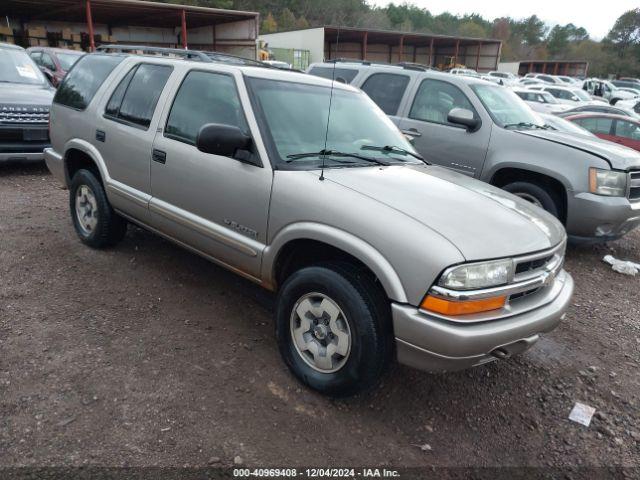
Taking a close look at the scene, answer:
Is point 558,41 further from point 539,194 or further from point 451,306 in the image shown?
point 451,306

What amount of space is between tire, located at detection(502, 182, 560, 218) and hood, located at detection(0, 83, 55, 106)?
21.9 feet

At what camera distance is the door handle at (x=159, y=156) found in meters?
3.61

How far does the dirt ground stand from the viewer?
8.03 feet

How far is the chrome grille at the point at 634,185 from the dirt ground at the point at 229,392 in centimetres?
161

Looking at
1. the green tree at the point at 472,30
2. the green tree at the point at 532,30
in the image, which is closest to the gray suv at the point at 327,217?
the green tree at the point at 472,30

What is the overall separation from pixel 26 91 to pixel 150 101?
4764mm

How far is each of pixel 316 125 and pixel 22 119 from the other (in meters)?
5.54

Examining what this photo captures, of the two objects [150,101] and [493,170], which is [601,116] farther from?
[150,101]

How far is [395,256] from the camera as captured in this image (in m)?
2.37

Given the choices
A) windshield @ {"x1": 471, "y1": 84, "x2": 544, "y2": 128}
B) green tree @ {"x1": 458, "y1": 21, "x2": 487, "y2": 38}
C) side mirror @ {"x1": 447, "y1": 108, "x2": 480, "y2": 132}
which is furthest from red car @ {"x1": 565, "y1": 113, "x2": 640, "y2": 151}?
green tree @ {"x1": 458, "y1": 21, "x2": 487, "y2": 38}

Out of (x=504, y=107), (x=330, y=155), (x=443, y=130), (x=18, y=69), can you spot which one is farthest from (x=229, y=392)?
(x=18, y=69)

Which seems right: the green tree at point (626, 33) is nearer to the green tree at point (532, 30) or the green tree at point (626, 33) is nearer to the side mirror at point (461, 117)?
the green tree at point (532, 30)

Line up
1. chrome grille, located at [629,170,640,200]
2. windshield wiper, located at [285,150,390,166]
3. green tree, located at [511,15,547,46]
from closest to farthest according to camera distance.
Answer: windshield wiper, located at [285,150,390,166] < chrome grille, located at [629,170,640,200] < green tree, located at [511,15,547,46]

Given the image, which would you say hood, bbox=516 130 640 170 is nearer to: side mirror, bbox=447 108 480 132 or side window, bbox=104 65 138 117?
side mirror, bbox=447 108 480 132
